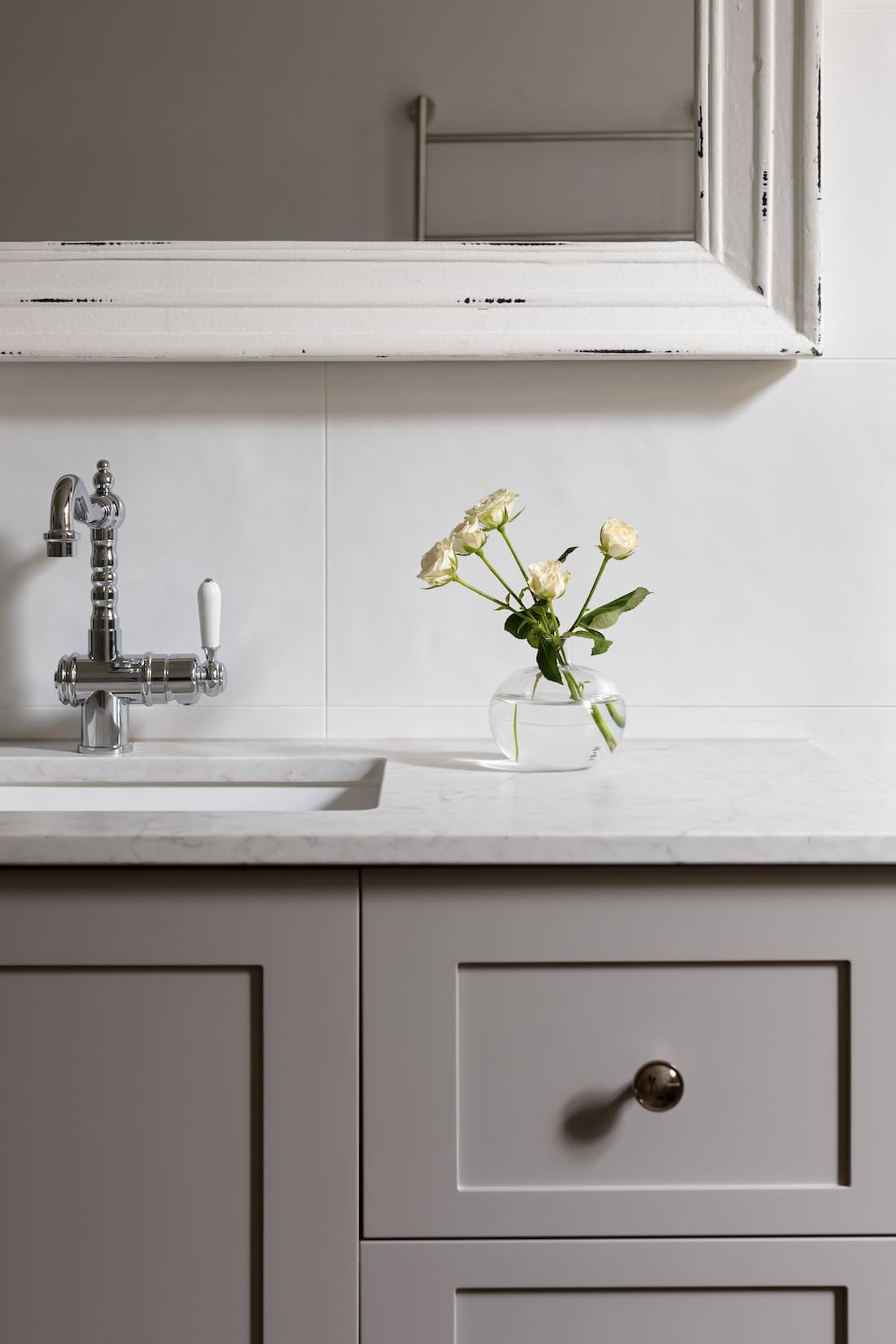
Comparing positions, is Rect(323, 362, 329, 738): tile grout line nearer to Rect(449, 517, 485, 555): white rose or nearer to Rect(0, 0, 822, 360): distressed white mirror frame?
Rect(0, 0, 822, 360): distressed white mirror frame

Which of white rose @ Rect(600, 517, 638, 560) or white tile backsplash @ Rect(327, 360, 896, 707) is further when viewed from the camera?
white tile backsplash @ Rect(327, 360, 896, 707)

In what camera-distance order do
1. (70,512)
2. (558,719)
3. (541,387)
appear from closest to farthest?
(558,719), (70,512), (541,387)

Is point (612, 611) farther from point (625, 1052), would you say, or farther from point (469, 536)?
point (625, 1052)

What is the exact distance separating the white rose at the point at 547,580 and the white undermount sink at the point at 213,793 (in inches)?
9.5

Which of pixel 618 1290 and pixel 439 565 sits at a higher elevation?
pixel 439 565

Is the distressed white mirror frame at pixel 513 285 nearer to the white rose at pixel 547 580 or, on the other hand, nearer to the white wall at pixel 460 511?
the white wall at pixel 460 511

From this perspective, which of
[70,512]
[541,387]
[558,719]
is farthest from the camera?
[541,387]

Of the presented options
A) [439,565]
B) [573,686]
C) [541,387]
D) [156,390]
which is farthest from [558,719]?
[156,390]

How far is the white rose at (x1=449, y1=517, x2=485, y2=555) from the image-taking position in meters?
0.96

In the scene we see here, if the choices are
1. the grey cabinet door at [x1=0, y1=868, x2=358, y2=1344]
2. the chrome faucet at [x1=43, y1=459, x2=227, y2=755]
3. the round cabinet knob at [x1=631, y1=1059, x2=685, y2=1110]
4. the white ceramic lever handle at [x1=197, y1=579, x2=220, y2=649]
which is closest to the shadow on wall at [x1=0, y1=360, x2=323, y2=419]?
the chrome faucet at [x1=43, y1=459, x2=227, y2=755]

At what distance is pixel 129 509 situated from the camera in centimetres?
118

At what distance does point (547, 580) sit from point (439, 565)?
0.32 feet

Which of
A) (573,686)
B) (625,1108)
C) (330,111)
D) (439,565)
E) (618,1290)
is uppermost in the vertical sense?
(330,111)

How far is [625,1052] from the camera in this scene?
73cm
